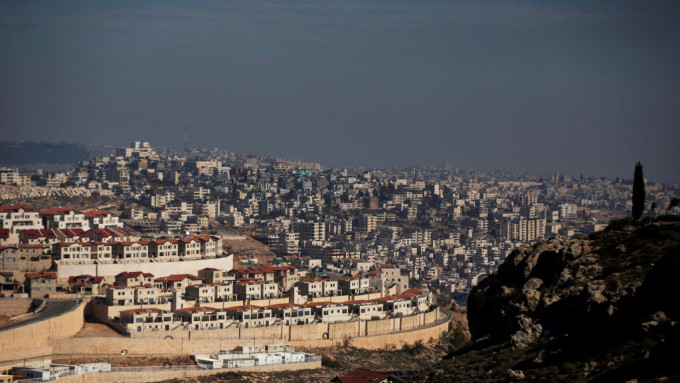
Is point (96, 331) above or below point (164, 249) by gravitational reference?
below

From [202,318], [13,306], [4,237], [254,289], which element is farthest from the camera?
[4,237]

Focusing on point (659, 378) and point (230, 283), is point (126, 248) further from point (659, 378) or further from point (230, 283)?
point (659, 378)

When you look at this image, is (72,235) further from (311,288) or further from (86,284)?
(311,288)

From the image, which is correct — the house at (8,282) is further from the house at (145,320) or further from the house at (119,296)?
the house at (145,320)

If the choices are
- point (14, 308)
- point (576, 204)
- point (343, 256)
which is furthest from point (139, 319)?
point (576, 204)

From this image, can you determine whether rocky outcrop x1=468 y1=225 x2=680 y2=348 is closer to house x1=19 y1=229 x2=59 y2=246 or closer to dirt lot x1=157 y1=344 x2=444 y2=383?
dirt lot x1=157 y1=344 x2=444 y2=383

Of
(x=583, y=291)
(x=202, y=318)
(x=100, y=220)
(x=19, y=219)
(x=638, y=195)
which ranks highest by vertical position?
(x=638, y=195)

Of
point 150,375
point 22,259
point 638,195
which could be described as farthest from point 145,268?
point 638,195
